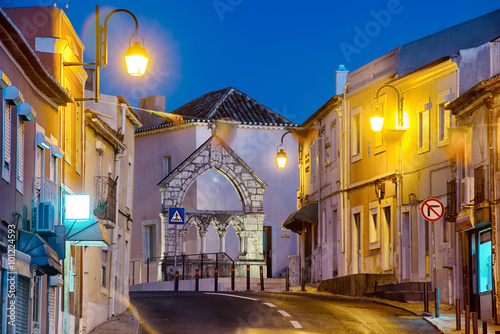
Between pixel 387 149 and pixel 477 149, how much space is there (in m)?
7.66

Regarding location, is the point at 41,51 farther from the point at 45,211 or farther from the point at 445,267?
the point at 445,267

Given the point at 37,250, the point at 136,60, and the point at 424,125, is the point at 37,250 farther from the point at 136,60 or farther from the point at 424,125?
the point at 424,125

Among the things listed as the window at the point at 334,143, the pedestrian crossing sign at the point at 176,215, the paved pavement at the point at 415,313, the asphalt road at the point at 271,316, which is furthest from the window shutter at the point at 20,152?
the window at the point at 334,143

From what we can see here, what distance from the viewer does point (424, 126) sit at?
31.9m

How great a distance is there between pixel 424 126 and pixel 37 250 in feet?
55.3

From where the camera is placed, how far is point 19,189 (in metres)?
18.3

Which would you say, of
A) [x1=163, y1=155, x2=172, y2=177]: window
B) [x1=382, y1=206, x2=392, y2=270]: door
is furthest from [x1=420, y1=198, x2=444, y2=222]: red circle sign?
[x1=163, y1=155, x2=172, y2=177]: window

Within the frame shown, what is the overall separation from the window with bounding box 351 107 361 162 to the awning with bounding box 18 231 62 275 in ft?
66.9

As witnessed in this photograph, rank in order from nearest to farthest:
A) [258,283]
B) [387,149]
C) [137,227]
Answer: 1. [387,149]
2. [258,283]
3. [137,227]

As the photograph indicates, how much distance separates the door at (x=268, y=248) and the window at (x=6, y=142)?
126 feet

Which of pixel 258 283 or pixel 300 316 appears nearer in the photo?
pixel 300 316

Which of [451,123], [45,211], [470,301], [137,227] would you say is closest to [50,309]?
[45,211]

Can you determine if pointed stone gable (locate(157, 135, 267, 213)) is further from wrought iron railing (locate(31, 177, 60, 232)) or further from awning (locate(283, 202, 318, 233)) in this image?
wrought iron railing (locate(31, 177, 60, 232))

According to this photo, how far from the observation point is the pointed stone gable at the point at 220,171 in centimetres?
4484
